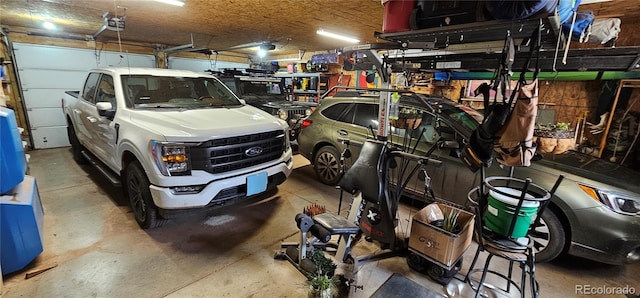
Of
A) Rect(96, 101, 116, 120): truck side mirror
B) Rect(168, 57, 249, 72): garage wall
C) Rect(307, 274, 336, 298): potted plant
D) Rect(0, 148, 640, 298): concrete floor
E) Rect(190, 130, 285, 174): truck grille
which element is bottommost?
Rect(0, 148, 640, 298): concrete floor

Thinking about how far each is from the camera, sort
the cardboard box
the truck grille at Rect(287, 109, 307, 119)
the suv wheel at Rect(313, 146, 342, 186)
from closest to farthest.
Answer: the cardboard box → the suv wheel at Rect(313, 146, 342, 186) → the truck grille at Rect(287, 109, 307, 119)

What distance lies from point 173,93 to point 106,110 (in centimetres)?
72

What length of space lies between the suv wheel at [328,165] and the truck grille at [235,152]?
1.19 meters

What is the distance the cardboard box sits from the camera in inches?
83.7

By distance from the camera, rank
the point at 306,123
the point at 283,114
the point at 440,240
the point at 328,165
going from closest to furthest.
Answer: the point at 440,240 < the point at 328,165 < the point at 306,123 < the point at 283,114

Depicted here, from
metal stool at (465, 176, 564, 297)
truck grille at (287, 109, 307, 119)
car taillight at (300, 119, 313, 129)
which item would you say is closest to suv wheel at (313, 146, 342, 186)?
car taillight at (300, 119, 313, 129)

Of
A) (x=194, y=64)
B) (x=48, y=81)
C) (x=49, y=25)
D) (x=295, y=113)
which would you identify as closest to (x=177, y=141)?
(x=295, y=113)

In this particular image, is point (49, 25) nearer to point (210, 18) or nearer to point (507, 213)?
point (210, 18)

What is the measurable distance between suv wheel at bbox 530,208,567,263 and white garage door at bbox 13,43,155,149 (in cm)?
889

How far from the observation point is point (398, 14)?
181cm

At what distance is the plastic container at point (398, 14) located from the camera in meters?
1.77

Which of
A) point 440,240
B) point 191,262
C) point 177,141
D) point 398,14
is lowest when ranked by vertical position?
point 191,262

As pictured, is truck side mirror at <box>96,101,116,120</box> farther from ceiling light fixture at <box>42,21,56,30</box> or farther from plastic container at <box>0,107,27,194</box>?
ceiling light fixture at <box>42,21,56,30</box>

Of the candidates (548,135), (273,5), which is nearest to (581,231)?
(548,135)
